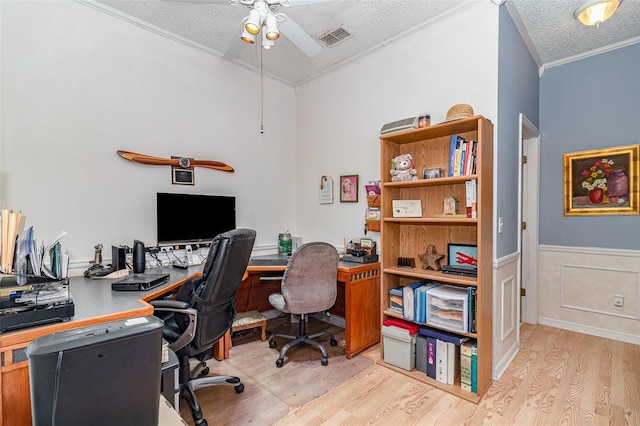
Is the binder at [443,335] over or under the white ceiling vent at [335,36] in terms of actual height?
under

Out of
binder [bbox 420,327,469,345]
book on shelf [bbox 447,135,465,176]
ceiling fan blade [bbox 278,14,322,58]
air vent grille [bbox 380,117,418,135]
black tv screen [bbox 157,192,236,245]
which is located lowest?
binder [bbox 420,327,469,345]

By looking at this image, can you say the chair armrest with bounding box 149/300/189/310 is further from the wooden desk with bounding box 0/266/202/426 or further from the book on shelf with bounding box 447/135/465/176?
the book on shelf with bounding box 447/135/465/176

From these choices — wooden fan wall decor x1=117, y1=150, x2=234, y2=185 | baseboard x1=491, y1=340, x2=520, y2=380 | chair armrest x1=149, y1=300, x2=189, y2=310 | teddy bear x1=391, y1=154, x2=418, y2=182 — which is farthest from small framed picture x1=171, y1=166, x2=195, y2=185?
baseboard x1=491, y1=340, x2=520, y2=380

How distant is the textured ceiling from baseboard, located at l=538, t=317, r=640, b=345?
9.04ft

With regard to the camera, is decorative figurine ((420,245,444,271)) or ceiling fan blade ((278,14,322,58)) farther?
decorative figurine ((420,245,444,271))

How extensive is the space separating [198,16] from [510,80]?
8.83 feet

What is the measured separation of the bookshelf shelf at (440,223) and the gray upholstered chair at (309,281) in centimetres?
46

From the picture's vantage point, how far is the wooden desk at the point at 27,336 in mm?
1108

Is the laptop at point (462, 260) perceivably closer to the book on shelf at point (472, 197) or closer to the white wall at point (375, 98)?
the book on shelf at point (472, 197)

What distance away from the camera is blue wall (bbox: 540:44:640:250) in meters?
2.91

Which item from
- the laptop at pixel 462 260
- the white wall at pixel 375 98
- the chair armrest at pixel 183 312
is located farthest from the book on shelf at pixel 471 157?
the chair armrest at pixel 183 312

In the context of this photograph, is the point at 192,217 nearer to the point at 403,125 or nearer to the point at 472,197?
the point at 403,125

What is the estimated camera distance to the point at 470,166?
2.24m

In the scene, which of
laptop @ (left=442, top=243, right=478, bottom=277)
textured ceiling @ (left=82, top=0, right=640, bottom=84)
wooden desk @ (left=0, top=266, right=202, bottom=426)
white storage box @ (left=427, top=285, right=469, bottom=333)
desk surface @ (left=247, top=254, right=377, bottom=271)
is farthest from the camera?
desk surface @ (left=247, top=254, right=377, bottom=271)
